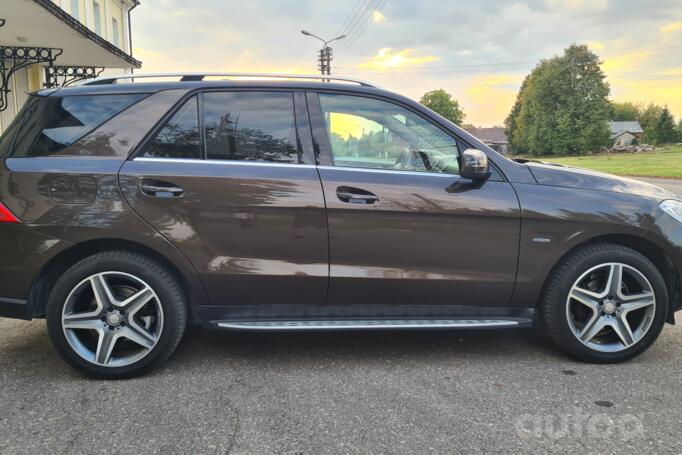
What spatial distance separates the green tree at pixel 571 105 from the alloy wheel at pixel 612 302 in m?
71.0

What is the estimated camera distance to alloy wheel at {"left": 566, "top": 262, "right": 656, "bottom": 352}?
310cm

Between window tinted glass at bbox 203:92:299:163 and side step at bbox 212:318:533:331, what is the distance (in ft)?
3.22

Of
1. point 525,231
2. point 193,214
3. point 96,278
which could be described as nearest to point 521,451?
point 525,231

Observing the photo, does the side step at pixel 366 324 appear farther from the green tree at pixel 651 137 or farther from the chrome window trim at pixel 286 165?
the green tree at pixel 651 137

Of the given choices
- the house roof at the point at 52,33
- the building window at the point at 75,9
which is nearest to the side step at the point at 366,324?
the house roof at the point at 52,33

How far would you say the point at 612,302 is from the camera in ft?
10.3

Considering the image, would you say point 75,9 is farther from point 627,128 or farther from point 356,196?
point 627,128

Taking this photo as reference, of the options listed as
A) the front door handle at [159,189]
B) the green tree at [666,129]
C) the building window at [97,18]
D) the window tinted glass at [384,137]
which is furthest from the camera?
the green tree at [666,129]

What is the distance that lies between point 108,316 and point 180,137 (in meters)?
1.13

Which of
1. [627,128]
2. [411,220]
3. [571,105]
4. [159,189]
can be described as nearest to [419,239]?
[411,220]

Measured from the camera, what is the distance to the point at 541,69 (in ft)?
253

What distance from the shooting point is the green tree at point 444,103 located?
311ft

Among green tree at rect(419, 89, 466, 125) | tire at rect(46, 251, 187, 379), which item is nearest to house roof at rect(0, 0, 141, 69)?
tire at rect(46, 251, 187, 379)

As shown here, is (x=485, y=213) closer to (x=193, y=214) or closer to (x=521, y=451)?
(x=521, y=451)
